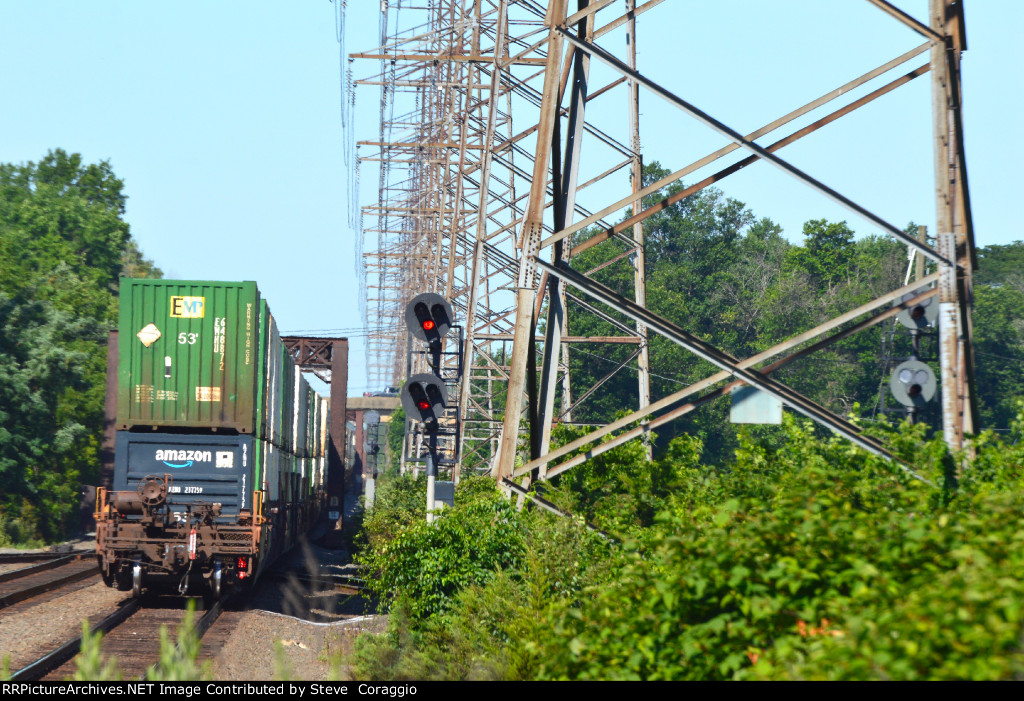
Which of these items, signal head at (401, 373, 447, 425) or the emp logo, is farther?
the emp logo

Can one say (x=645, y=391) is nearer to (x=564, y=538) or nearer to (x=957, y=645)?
(x=564, y=538)

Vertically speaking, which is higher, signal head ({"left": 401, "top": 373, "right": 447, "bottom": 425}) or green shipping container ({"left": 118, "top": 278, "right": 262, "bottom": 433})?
green shipping container ({"left": 118, "top": 278, "right": 262, "bottom": 433})

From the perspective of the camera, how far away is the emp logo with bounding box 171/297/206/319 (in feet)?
57.3

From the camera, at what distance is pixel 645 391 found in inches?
754

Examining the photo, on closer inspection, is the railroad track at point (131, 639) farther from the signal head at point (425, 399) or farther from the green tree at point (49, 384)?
the green tree at point (49, 384)


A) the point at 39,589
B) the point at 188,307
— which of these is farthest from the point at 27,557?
the point at 188,307

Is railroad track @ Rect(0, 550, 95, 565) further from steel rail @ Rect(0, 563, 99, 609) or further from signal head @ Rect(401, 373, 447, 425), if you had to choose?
signal head @ Rect(401, 373, 447, 425)

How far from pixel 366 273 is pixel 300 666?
97.5 metres

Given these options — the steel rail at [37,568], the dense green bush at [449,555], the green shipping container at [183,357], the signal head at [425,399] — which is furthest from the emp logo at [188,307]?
the steel rail at [37,568]

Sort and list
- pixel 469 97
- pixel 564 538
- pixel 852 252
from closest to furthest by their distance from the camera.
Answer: pixel 564 538 < pixel 469 97 < pixel 852 252

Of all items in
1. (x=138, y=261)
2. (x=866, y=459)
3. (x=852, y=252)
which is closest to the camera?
(x=866, y=459)

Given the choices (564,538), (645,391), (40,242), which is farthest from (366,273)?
(564,538)

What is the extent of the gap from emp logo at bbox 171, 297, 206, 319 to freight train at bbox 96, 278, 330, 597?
0.05ft

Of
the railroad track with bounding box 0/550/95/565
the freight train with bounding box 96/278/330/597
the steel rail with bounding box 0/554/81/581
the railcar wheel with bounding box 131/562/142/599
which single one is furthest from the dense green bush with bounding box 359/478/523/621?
the railroad track with bounding box 0/550/95/565
